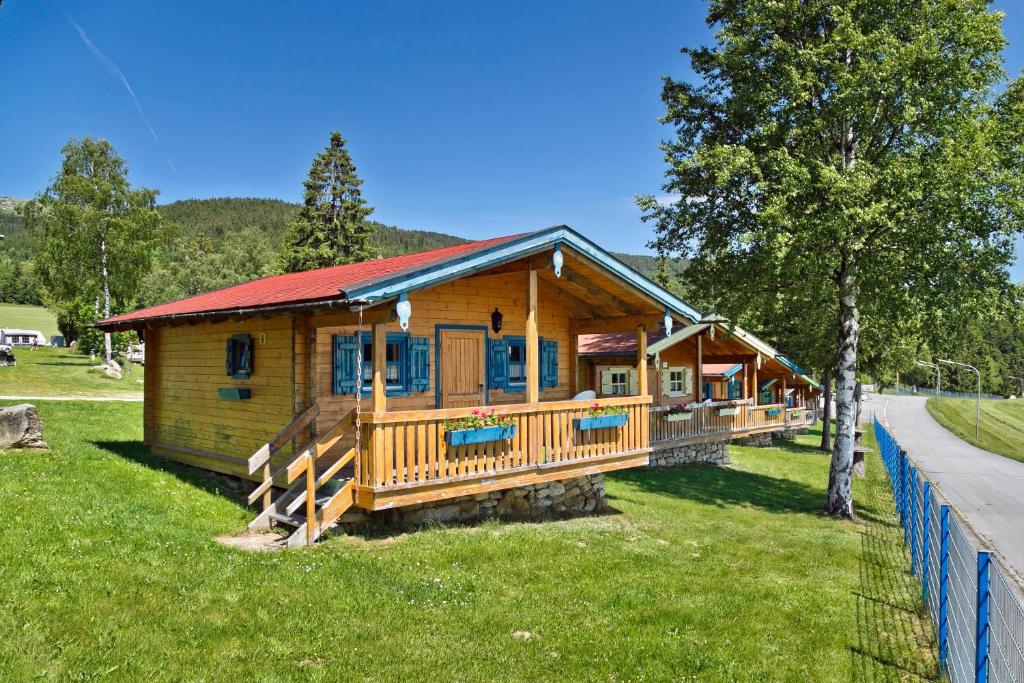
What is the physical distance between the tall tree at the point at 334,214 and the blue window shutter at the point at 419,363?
31.4 m

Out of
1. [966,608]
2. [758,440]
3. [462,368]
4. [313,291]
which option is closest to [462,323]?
[462,368]

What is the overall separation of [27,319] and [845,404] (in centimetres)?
9664

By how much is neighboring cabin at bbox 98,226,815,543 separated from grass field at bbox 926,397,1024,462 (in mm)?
28650

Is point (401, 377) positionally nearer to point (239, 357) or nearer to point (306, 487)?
point (306, 487)

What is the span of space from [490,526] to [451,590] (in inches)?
123

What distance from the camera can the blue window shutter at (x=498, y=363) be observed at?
12.8 metres

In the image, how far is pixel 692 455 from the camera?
22.5m

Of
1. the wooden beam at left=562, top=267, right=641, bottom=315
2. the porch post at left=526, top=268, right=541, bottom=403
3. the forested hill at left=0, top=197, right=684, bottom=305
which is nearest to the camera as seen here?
the porch post at left=526, top=268, right=541, bottom=403

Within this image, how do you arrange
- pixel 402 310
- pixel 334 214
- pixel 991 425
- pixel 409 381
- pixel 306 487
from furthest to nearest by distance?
pixel 991 425 < pixel 334 214 < pixel 409 381 < pixel 306 487 < pixel 402 310

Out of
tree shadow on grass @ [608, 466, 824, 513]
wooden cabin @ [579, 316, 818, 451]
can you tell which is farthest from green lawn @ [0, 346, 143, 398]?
tree shadow on grass @ [608, 466, 824, 513]

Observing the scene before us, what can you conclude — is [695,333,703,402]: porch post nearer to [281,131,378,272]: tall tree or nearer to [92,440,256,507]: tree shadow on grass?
[92,440,256,507]: tree shadow on grass

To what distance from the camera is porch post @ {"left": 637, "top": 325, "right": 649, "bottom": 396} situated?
12344 mm

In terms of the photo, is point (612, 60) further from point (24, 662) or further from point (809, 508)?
point (24, 662)

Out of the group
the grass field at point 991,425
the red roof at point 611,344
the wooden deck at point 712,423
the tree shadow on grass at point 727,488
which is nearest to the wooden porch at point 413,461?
the tree shadow on grass at point 727,488
